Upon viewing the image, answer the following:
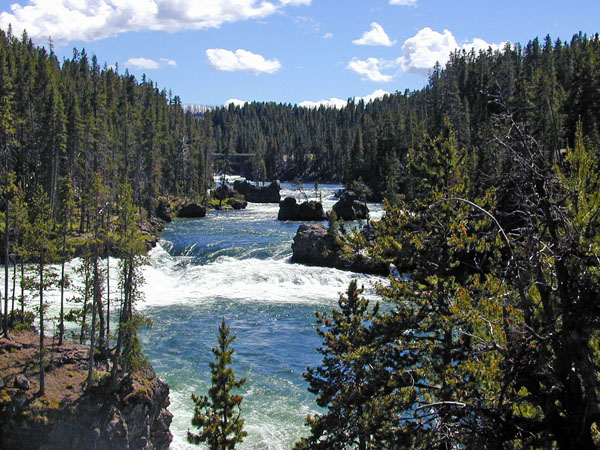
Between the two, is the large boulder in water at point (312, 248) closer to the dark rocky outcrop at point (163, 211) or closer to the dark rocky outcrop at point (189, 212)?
the dark rocky outcrop at point (163, 211)

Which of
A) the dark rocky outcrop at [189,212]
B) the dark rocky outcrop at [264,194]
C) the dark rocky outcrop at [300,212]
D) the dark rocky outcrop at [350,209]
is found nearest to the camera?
the dark rocky outcrop at [350,209]

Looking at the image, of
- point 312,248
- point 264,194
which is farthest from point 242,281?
point 264,194

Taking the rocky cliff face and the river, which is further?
the river

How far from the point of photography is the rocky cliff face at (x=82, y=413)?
1747 cm

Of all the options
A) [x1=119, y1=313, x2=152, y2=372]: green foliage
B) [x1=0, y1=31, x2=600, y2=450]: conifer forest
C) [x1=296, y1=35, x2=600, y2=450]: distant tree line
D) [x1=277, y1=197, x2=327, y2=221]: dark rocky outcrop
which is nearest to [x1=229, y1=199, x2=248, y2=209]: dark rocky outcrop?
[x1=277, y1=197, x2=327, y2=221]: dark rocky outcrop

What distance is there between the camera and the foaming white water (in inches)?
1469

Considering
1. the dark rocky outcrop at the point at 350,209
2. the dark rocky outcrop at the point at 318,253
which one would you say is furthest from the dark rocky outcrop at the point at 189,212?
the dark rocky outcrop at the point at 318,253

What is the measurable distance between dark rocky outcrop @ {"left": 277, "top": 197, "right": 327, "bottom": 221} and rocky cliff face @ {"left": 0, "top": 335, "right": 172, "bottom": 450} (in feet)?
178

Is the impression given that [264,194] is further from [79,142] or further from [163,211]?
[79,142]

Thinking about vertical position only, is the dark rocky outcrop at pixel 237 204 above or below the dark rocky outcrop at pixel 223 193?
below

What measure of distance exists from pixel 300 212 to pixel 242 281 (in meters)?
33.6

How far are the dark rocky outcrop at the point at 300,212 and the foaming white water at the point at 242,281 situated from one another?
1075 inches

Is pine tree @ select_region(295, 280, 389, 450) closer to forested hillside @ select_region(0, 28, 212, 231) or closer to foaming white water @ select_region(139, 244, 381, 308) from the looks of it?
forested hillside @ select_region(0, 28, 212, 231)

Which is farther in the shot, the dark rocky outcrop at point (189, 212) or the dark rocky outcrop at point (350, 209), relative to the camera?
the dark rocky outcrop at point (189, 212)
